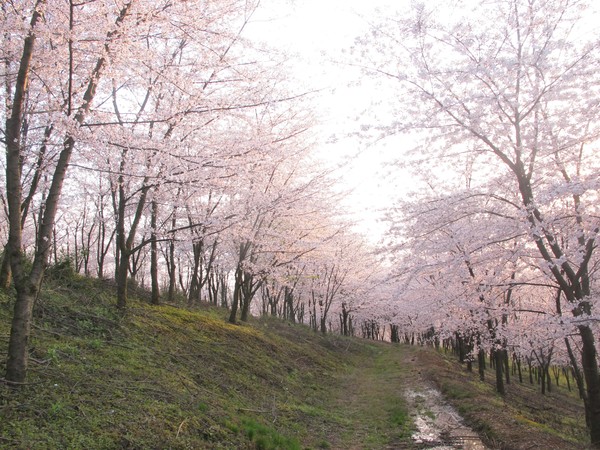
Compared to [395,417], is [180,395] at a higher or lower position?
higher

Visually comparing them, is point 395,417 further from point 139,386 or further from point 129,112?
point 129,112

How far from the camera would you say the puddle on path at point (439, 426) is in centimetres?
797

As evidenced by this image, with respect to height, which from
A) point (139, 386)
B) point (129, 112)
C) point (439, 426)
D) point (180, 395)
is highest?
point (129, 112)

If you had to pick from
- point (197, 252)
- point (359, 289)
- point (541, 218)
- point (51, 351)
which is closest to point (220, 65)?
point (51, 351)

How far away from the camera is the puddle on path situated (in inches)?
314

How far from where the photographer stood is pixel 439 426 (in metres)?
9.39

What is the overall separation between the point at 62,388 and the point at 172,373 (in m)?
2.55

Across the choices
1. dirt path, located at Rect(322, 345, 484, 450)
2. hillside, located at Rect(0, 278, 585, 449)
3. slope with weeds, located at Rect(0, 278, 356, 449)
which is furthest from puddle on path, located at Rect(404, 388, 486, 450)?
slope with weeds, located at Rect(0, 278, 356, 449)

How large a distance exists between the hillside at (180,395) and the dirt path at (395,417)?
60 millimetres

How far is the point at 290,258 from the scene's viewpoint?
20062 millimetres

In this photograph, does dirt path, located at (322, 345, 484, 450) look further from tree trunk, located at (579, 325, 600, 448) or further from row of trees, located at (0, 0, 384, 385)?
row of trees, located at (0, 0, 384, 385)

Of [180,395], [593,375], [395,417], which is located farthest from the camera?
[395,417]

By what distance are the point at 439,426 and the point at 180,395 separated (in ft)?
20.3

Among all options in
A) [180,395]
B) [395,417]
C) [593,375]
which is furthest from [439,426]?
[180,395]
